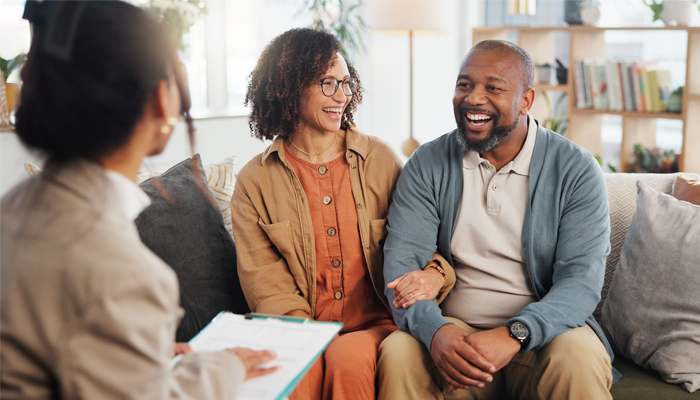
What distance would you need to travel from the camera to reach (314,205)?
1721mm

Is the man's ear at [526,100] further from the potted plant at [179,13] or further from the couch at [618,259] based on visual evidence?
the potted plant at [179,13]

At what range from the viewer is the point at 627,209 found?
1.80 meters

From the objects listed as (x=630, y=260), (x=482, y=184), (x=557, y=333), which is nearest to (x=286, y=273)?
(x=482, y=184)

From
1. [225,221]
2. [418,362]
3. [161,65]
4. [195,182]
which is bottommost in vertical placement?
[418,362]

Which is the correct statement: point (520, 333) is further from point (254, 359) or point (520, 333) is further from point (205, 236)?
point (205, 236)

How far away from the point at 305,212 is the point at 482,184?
1.71ft

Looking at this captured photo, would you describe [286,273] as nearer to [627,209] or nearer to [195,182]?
[195,182]

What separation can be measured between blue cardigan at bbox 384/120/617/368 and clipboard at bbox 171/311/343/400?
1.67 ft

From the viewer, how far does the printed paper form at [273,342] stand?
901 millimetres

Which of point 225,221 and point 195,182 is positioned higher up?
point 195,182

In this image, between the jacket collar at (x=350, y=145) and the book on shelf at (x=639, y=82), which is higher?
the book on shelf at (x=639, y=82)

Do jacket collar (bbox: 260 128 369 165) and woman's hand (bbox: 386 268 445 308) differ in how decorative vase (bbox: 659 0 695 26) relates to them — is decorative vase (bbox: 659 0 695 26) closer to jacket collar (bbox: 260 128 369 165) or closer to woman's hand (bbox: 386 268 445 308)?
jacket collar (bbox: 260 128 369 165)

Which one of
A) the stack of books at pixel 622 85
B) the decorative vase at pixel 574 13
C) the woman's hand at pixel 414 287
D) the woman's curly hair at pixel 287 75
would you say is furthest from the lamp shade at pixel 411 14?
the woman's hand at pixel 414 287

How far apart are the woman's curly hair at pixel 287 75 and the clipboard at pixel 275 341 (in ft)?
2.64
